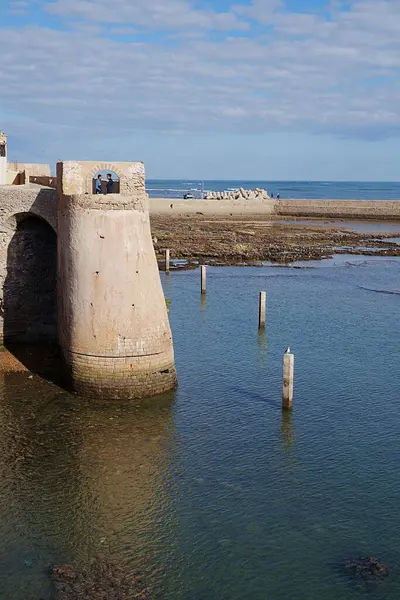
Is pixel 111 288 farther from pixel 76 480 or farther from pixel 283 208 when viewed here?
pixel 283 208

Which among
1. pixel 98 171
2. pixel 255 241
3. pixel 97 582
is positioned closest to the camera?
pixel 97 582

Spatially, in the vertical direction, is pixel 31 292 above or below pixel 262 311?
above

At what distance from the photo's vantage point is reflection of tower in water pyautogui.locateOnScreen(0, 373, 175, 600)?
13.9 meters

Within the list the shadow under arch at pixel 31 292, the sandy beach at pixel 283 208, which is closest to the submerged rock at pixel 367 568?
the shadow under arch at pixel 31 292

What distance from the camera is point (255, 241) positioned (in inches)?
2510

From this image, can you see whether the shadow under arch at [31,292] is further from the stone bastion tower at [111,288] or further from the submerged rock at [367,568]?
the submerged rock at [367,568]

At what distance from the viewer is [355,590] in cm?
1280

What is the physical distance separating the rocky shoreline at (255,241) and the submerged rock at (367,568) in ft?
128

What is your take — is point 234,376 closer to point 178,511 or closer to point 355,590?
point 178,511

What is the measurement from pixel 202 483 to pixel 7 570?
16.9 feet

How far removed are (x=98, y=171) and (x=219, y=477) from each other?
9583mm

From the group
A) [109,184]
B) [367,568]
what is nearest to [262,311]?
[109,184]

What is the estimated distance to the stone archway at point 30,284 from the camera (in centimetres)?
2578

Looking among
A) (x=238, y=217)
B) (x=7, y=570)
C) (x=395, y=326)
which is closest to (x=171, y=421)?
(x=7, y=570)
